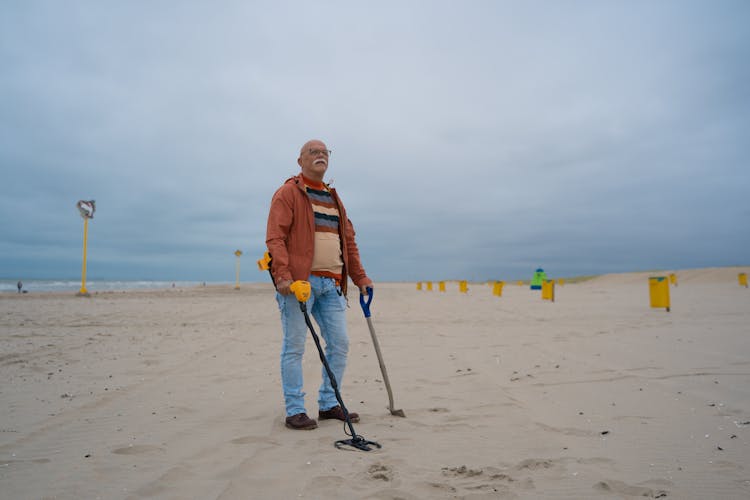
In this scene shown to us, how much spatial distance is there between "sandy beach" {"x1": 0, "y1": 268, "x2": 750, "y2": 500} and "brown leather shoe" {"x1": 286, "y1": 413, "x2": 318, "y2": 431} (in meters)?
0.07

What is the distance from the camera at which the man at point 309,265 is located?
11.9 ft

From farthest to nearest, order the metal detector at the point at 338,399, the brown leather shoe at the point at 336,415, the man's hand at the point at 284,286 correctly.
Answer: the brown leather shoe at the point at 336,415
the man's hand at the point at 284,286
the metal detector at the point at 338,399

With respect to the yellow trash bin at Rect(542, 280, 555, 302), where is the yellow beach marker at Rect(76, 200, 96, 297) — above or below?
above

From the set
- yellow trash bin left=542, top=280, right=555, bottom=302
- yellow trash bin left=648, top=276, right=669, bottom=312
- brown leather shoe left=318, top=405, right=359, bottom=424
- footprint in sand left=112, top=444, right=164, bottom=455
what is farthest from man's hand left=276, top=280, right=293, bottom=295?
yellow trash bin left=542, top=280, right=555, bottom=302

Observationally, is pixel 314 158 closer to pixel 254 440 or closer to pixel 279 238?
pixel 279 238

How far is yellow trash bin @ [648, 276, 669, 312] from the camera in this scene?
12492 millimetres

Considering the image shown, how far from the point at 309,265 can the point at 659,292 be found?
40.2 ft

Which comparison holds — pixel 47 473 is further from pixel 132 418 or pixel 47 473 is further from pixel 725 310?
pixel 725 310

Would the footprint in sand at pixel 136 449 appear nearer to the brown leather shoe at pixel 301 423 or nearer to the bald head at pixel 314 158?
the brown leather shoe at pixel 301 423

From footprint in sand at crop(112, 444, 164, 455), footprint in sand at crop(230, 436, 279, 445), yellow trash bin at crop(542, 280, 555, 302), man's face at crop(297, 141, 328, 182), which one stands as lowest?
footprint in sand at crop(230, 436, 279, 445)

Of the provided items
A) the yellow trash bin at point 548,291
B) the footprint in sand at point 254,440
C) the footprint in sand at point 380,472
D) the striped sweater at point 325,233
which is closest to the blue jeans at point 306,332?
the striped sweater at point 325,233

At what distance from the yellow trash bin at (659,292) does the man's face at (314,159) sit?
11.6 metres

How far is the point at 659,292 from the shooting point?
1272 centimetres

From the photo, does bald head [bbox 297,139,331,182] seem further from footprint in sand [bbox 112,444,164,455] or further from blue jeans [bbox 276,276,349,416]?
footprint in sand [bbox 112,444,164,455]
